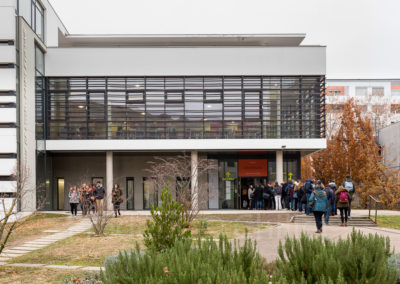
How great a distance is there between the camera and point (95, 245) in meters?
14.0

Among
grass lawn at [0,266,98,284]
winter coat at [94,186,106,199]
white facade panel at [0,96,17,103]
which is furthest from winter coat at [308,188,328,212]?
white facade panel at [0,96,17,103]

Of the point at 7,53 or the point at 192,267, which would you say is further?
the point at 7,53

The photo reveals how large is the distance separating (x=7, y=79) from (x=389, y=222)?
21076mm

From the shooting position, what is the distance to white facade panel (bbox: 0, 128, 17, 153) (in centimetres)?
2473

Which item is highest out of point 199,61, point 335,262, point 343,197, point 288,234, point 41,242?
point 199,61

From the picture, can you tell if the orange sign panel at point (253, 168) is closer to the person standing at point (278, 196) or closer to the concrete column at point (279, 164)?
the concrete column at point (279, 164)

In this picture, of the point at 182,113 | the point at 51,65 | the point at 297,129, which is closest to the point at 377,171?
the point at 297,129

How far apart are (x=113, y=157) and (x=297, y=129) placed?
14.1 metres

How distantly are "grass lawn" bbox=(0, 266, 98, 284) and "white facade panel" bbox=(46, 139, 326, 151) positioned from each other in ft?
66.1

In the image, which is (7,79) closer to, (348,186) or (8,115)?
(8,115)

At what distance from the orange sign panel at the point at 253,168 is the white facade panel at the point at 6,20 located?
58.6 ft

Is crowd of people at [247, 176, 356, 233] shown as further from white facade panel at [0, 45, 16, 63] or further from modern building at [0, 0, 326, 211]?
white facade panel at [0, 45, 16, 63]

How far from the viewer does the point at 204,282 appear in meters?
3.94

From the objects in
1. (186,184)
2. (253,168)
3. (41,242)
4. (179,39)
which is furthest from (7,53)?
(253,168)
